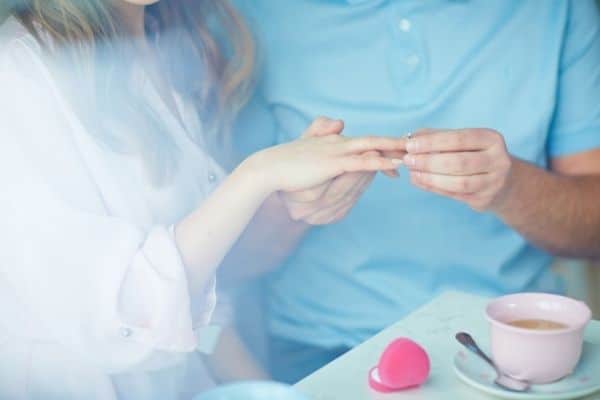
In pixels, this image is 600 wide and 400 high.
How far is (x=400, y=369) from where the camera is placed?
536 millimetres

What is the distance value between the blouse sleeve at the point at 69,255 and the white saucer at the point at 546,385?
17 cm

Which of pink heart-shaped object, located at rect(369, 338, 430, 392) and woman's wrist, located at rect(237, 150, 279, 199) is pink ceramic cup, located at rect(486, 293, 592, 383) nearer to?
pink heart-shaped object, located at rect(369, 338, 430, 392)

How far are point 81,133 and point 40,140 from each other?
0.04 meters

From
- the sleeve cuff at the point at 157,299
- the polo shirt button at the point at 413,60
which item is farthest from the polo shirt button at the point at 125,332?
the polo shirt button at the point at 413,60

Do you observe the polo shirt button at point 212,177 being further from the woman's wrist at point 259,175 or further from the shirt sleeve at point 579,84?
the shirt sleeve at point 579,84

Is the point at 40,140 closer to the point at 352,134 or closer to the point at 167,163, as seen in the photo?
the point at 167,163

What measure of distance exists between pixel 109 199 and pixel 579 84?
45cm

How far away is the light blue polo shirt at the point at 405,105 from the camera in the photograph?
0.77 m

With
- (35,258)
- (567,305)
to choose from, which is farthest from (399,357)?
(35,258)

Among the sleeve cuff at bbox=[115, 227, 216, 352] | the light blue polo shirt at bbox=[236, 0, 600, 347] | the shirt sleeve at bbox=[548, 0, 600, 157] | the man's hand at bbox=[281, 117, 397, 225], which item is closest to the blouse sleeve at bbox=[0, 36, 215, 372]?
the sleeve cuff at bbox=[115, 227, 216, 352]

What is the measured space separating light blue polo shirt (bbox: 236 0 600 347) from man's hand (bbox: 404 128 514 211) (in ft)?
0.38

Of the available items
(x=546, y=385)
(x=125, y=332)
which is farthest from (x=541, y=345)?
(x=125, y=332)

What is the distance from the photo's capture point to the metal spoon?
1.72 ft

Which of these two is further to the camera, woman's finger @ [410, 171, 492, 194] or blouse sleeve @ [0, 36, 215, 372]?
woman's finger @ [410, 171, 492, 194]
